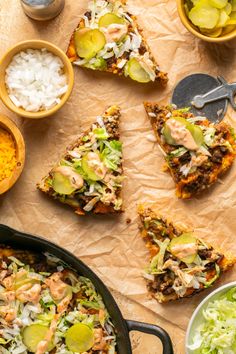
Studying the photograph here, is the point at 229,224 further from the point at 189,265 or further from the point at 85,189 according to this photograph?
the point at 85,189

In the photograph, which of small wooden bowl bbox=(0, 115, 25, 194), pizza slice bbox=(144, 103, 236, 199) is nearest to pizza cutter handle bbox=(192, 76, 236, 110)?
pizza slice bbox=(144, 103, 236, 199)

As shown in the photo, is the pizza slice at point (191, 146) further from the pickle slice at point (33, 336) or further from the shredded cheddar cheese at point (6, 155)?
the pickle slice at point (33, 336)

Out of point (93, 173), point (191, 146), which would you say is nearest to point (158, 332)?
point (93, 173)

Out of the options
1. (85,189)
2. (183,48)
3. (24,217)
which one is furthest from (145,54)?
(24,217)

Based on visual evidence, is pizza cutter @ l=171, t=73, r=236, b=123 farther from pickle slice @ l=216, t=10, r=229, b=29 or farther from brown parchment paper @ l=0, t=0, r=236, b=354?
pickle slice @ l=216, t=10, r=229, b=29

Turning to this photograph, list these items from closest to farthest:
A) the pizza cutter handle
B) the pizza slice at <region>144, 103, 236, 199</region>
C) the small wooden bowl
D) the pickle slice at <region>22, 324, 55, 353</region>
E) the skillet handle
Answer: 1. the skillet handle
2. the pickle slice at <region>22, 324, 55, 353</region>
3. the small wooden bowl
4. the pizza slice at <region>144, 103, 236, 199</region>
5. the pizza cutter handle

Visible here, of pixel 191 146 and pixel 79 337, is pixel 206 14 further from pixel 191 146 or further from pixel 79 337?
pixel 79 337
